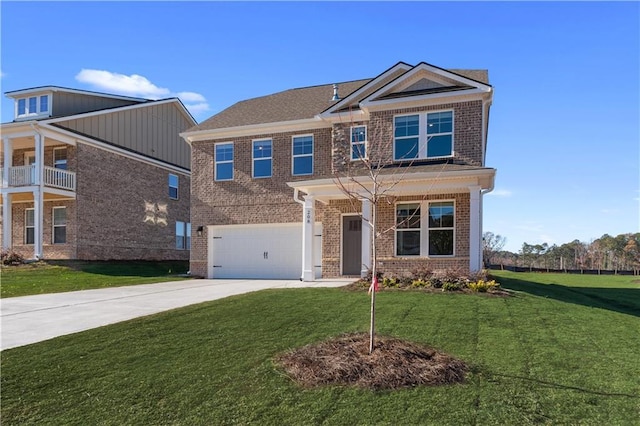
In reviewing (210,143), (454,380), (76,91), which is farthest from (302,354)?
(76,91)

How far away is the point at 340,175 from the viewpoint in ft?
49.9

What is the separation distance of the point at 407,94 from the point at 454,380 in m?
11.2

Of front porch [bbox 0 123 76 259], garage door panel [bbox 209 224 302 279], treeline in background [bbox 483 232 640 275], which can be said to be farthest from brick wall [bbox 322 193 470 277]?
treeline in background [bbox 483 232 640 275]

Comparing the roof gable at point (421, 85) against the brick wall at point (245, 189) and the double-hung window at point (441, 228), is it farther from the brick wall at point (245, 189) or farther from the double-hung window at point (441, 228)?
the double-hung window at point (441, 228)

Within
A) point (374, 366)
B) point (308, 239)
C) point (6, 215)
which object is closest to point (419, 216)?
point (308, 239)

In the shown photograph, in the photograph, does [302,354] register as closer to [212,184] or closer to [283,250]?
[283,250]

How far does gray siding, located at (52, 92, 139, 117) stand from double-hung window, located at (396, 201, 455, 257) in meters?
17.3

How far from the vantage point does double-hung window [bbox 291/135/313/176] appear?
55.4 feet

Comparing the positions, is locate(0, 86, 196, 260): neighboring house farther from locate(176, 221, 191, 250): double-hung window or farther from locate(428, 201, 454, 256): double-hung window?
locate(428, 201, 454, 256): double-hung window

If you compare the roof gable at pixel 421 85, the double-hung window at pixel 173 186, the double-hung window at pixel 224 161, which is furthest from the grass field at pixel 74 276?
the roof gable at pixel 421 85

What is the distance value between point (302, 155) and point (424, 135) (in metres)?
4.82

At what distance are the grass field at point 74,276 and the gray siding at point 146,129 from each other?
623cm

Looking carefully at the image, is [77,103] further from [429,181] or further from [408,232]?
[429,181]

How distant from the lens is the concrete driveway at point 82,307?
7520 millimetres
